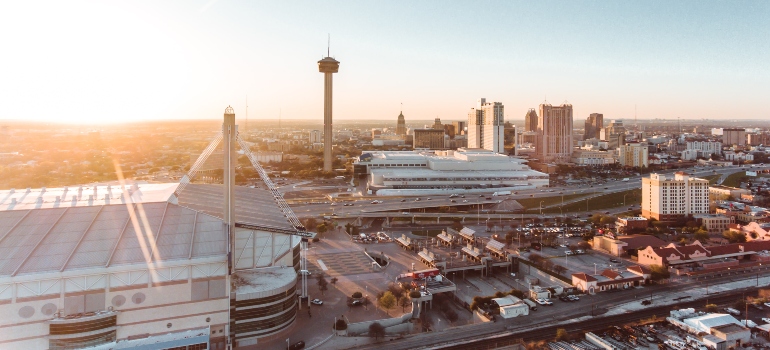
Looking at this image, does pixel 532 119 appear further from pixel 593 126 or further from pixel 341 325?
pixel 341 325

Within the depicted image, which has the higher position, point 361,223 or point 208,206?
point 208,206

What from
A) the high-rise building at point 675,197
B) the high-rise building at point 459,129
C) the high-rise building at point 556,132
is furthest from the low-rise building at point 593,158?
the high-rise building at point 459,129

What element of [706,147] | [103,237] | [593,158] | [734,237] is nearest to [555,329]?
[103,237]

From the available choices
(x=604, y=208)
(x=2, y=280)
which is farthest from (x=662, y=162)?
(x=2, y=280)

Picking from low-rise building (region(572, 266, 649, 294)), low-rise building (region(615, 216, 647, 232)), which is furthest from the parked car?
low-rise building (region(615, 216, 647, 232))

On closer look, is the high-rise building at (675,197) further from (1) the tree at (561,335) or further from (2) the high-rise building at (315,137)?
(2) the high-rise building at (315,137)

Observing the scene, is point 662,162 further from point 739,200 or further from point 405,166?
point 405,166
